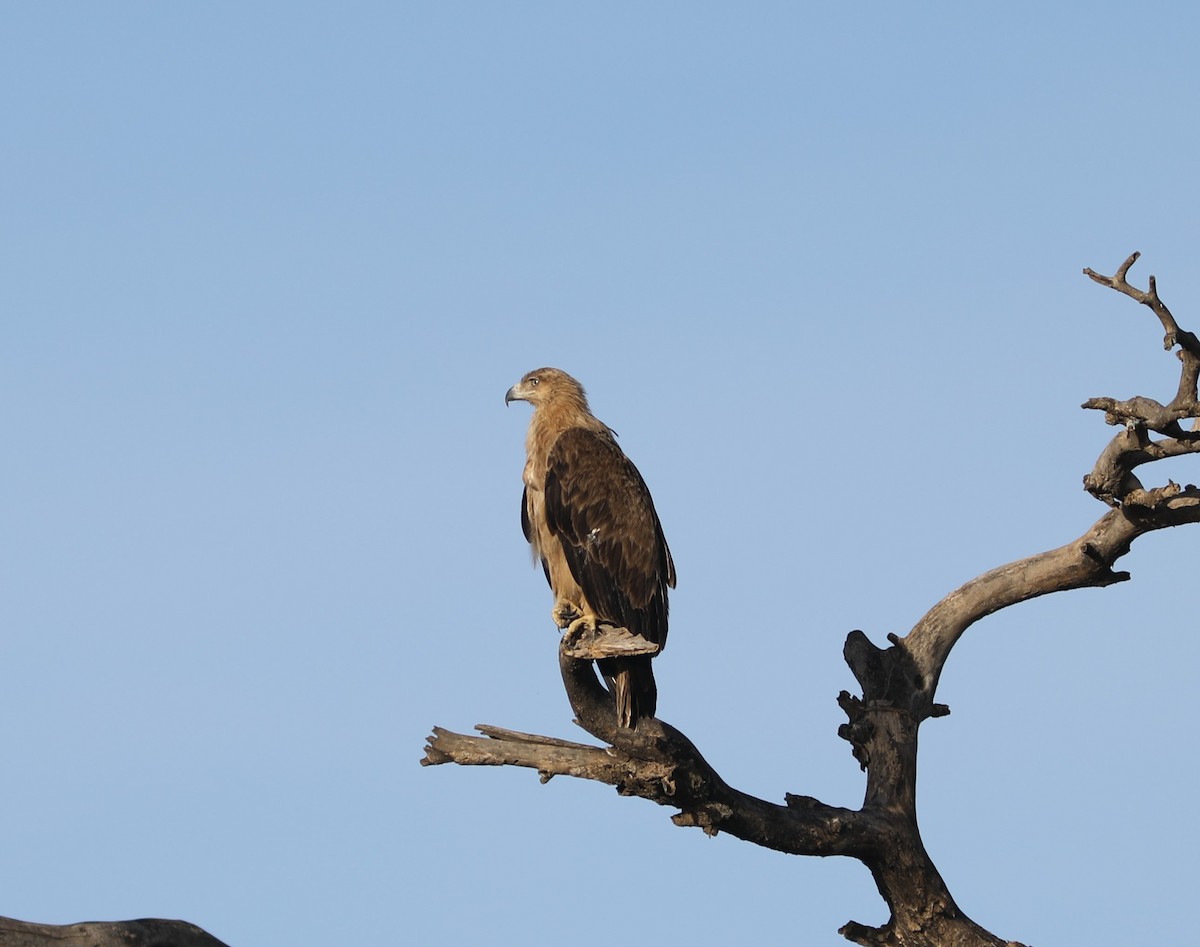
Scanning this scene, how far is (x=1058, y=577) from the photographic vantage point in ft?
31.2

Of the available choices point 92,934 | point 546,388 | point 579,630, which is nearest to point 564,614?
point 579,630

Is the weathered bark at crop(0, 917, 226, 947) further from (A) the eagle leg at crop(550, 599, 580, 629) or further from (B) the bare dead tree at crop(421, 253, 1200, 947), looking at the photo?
(A) the eagle leg at crop(550, 599, 580, 629)

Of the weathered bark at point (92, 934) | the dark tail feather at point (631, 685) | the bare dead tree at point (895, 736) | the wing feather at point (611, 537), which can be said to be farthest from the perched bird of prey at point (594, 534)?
the weathered bark at point (92, 934)

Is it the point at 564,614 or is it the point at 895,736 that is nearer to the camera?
the point at 895,736

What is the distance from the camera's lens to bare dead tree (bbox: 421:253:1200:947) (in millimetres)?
7793

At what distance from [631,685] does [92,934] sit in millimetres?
3345

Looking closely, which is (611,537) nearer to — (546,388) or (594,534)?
(594,534)

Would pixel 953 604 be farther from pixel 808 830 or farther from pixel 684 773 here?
pixel 684 773

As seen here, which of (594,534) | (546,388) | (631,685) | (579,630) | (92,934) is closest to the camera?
(92,934)

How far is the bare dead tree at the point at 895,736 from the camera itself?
7793 mm

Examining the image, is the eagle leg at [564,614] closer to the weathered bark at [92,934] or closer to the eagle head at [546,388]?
the eagle head at [546,388]

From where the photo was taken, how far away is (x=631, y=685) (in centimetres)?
892

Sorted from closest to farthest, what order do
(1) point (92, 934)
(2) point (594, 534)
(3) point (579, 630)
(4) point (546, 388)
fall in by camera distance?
1. (1) point (92, 934)
2. (3) point (579, 630)
3. (2) point (594, 534)
4. (4) point (546, 388)

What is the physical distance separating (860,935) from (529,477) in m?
3.60
